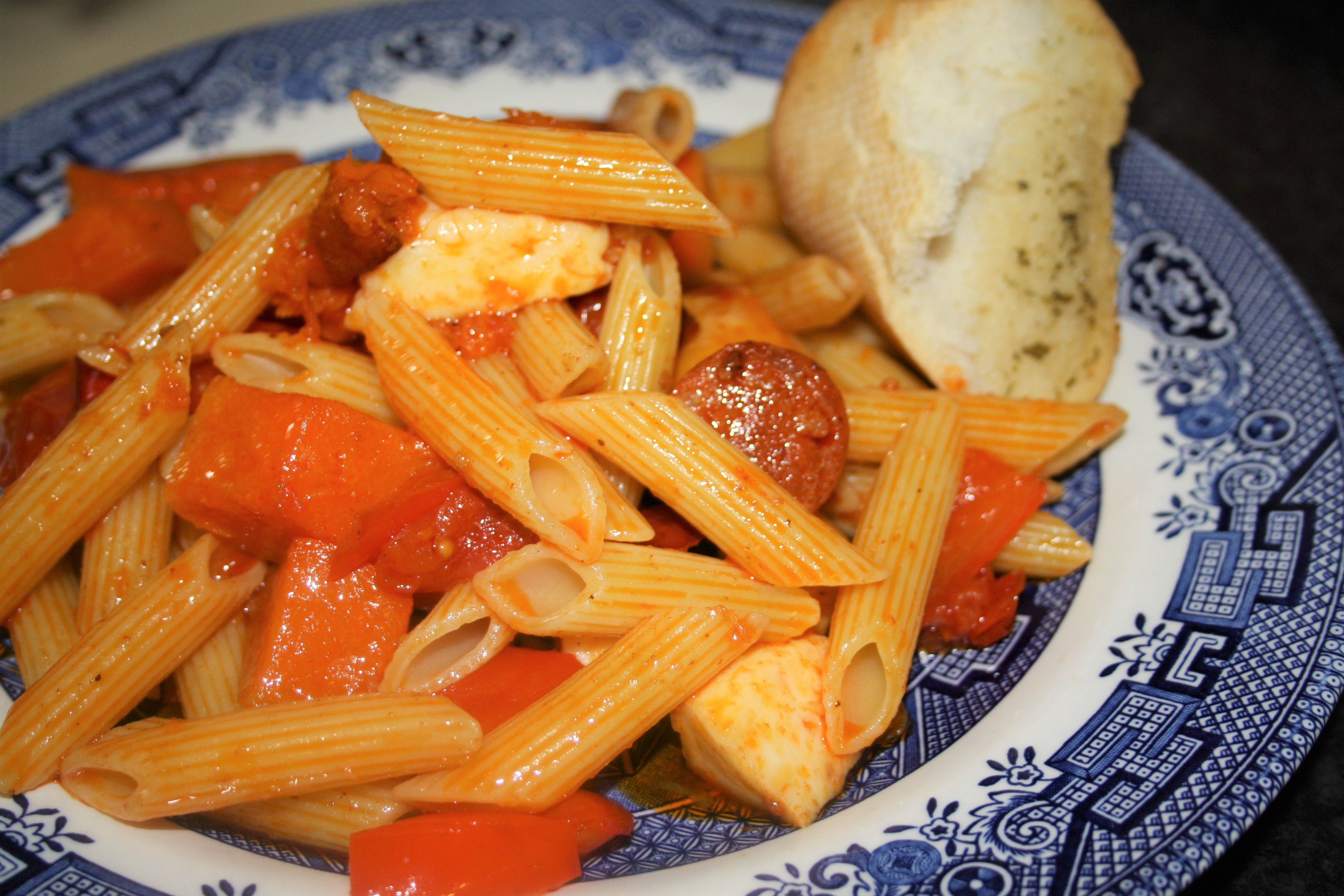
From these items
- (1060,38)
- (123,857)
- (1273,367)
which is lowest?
(123,857)

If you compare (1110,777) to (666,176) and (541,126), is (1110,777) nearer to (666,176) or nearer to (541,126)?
(666,176)

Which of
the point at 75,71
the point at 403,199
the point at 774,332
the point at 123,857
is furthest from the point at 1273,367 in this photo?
the point at 75,71

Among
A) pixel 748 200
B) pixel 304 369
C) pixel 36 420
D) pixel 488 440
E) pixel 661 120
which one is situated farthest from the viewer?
pixel 748 200

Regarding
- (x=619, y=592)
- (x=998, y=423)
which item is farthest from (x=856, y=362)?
(x=619, y=592)

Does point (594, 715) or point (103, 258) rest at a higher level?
point (103, 258)

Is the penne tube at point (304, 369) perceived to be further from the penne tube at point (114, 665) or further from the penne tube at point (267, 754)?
the penne tube at point (267, 754)

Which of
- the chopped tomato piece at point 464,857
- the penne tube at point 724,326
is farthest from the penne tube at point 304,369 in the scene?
the chopped tomato piece at point 464,857

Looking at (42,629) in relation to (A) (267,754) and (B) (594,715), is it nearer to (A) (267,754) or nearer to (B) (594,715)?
(A) (267,754)
